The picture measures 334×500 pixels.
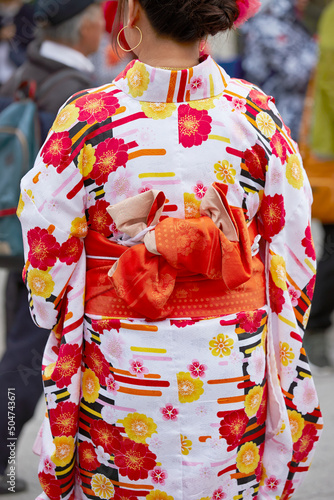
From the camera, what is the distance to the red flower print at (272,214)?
1879 millimetres

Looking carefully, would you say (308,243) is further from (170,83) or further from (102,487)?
(102,487)

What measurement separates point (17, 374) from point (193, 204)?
1.41m

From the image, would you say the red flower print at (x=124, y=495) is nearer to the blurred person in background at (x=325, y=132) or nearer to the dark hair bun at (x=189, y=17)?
the dark hair bun at (x=189, y=17)

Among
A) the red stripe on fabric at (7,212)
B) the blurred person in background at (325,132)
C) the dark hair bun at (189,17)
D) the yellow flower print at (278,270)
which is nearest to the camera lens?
the dark hair bun at (189,17)

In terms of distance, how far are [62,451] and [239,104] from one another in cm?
101

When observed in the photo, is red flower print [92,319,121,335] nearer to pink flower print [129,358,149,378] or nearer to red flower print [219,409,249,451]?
pink flower print [129,358,149,378]

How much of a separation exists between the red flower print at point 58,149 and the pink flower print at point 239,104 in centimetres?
42

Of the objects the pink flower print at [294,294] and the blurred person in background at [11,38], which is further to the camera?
the blurred person in background at [11,38]

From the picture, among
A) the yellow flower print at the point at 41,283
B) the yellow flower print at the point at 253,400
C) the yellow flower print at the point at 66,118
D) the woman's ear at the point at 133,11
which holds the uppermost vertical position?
the woman's ear at the point at 133,11

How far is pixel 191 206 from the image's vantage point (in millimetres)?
1806

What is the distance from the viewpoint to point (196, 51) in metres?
1.85

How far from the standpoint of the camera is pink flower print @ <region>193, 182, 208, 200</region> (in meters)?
1.80

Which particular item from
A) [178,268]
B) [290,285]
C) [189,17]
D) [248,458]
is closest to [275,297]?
[290,285]

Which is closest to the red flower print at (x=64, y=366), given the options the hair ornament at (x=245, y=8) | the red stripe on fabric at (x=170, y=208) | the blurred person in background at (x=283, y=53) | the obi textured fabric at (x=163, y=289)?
the obi textured fabric at (x=163, y=289)
